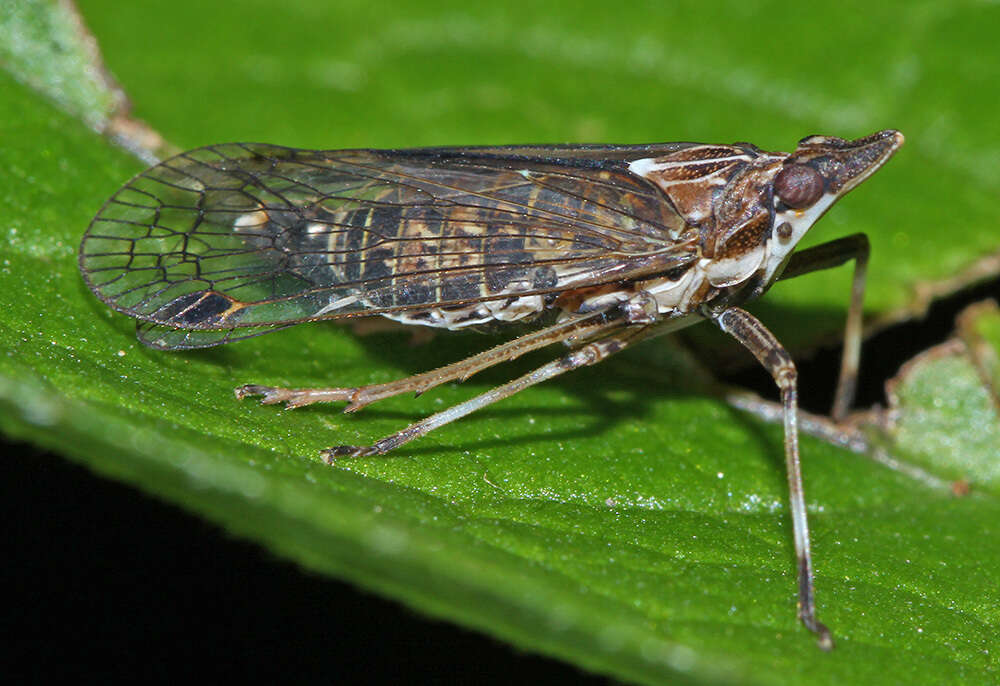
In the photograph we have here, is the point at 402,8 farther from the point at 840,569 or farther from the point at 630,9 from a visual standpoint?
the point at 840,569

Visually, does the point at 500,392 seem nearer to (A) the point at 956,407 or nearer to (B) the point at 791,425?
(B) the point at 791,425

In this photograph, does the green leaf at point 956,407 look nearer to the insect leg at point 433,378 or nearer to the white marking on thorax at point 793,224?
the white marking on thorax at point 793,224

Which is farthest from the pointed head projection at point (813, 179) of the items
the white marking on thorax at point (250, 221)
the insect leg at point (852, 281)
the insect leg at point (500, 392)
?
the white marking on thorax at point (250, 221)

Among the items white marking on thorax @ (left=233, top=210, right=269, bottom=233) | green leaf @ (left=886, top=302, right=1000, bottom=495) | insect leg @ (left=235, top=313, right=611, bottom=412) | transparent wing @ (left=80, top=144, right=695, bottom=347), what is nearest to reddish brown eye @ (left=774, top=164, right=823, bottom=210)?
transparent wing @ (left=80, top=144, right=695, bottom=347)

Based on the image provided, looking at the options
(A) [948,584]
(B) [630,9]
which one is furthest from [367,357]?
(B) [630,9]

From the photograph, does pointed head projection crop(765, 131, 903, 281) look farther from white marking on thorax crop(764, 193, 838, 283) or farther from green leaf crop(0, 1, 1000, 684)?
green leaf crop(0, 1, 1000, 684)

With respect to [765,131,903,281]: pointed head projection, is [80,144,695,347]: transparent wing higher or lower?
lower

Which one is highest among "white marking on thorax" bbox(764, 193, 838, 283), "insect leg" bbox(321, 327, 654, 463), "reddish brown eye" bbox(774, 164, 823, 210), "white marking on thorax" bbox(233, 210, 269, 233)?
"reddish brown eye" bbox(774, 164, 823, 210)
